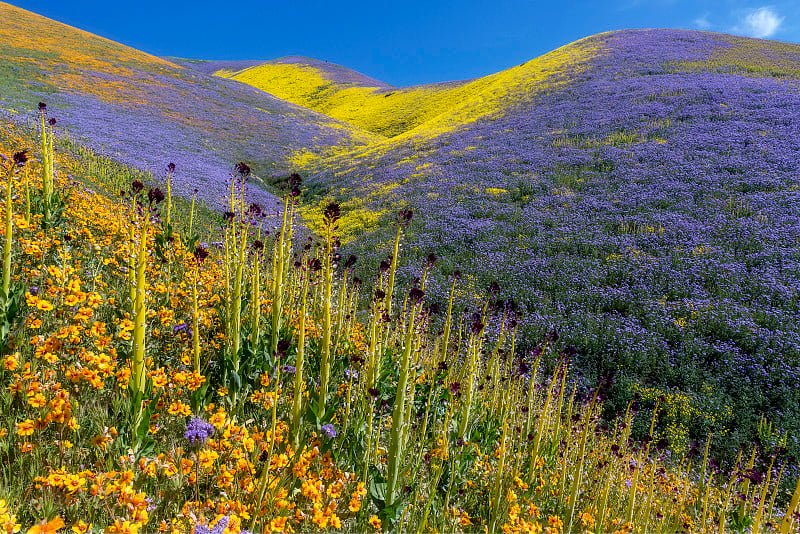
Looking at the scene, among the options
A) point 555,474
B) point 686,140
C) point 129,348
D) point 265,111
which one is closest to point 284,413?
point 129,348

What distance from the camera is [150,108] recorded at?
3145cm

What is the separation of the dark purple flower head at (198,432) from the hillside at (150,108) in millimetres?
12718

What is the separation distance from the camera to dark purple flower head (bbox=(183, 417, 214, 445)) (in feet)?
7.81

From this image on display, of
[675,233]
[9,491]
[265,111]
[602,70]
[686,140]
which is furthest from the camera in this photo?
[265,111]

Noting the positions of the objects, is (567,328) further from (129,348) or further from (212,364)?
(129,348)

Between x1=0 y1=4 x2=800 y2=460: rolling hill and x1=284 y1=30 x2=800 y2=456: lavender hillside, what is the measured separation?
57 mm

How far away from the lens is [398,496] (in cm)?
238

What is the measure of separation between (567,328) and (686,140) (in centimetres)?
1469

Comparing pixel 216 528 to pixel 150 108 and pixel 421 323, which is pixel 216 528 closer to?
pixel 421 323

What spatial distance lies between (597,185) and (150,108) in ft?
117

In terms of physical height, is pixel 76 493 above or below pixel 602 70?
below

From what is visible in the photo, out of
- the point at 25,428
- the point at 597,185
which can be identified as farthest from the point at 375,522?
the point at 597,185

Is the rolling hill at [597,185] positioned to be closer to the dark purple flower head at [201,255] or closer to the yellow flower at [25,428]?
the dark purple flower head at [201,255]

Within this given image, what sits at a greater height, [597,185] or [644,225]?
[597,185]
